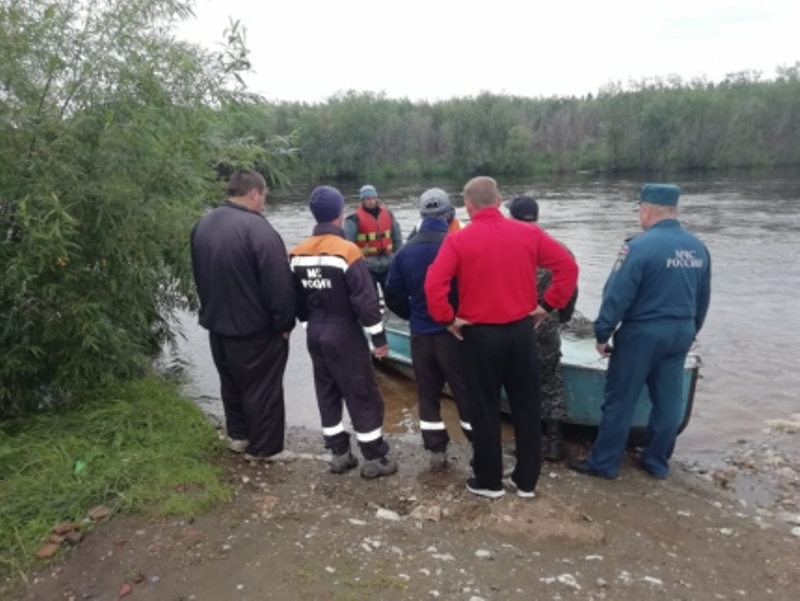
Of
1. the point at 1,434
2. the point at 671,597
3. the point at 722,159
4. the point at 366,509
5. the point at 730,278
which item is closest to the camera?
the point at 671,597

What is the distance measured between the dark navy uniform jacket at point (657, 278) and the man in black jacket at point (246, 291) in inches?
82.2

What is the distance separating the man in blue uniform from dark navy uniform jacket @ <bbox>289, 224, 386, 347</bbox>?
4.94 feet

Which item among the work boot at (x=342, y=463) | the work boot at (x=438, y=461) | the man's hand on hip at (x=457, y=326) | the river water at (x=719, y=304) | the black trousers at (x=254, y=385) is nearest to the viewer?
the man's hand on hip at (x=457, y=326)

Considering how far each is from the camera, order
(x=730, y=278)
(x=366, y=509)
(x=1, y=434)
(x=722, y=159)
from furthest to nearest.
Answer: (x=722, y=159)
(x=730, y=278)
(x=1, y=434)
(x=366, y=509)

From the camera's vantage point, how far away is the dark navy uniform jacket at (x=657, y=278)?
4305 mm

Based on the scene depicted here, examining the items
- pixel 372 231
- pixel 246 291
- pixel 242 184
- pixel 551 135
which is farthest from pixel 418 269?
pixel 551 135

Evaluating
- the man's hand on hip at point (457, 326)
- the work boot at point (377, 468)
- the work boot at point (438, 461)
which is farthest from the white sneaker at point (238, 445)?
the man's hand on hip at point (457, 326)

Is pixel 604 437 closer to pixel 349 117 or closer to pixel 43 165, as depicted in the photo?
pixel 43 165

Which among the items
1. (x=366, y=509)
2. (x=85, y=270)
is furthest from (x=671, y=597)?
(x=85, y=270)

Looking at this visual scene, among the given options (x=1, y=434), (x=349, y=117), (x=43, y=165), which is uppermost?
(x=349, y=117)

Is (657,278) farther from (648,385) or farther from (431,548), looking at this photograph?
(431,548)

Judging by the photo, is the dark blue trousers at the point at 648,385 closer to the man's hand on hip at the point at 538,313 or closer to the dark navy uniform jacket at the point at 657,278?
the dark navy uniform jacket at the point at 657,278

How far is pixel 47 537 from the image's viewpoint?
3.66 m

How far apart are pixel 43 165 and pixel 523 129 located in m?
45.4
